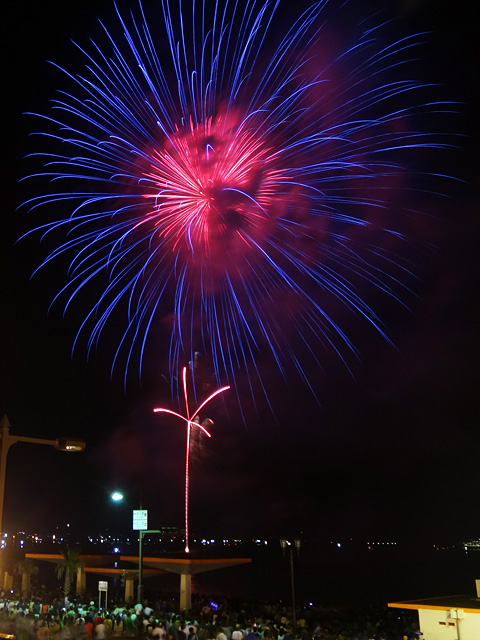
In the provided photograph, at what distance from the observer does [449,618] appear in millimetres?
15539

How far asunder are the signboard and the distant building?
1017 centimetres

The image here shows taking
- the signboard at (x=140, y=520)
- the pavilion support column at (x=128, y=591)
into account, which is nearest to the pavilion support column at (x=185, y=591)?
the pavilion support column at (x=128, y=591)

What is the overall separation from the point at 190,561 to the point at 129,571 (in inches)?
228

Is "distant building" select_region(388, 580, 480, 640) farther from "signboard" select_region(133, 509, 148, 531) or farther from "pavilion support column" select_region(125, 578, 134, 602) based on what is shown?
"pavilion support column" select_region(125, 578, 134, 602)

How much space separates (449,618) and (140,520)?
38.9 ft

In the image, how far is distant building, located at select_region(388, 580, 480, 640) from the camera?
15039 mm

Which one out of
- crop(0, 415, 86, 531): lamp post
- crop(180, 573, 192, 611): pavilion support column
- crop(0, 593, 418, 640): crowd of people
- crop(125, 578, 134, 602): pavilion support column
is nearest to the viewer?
crop(0, 415, 86, 531): lamp post

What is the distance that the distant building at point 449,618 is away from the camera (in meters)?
15.0

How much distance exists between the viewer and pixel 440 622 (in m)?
16.1

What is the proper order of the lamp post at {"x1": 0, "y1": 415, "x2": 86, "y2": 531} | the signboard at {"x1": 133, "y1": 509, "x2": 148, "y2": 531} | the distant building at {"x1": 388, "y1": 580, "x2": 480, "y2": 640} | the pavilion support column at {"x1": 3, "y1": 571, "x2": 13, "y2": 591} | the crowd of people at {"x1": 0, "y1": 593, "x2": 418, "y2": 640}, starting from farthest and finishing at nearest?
the pavilion support column at {"x1": 3, "y1": 571, "x2": 13, "y2": 591} → the signboard at {"x1": 133, "y1": 509, "x2": 148, "y2": 531} → the crowd of people at {"x1": 0, "y1": 593, "x2": 418, "y2": 640} → the distant building at {"x1": 388, "y1": 580, "x2": 480, "y2": 640} → the lamp post at {"x1": 0, "y1": 415, "x2": 86, "y2": 531}

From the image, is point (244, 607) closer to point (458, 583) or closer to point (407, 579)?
point (458, 583)

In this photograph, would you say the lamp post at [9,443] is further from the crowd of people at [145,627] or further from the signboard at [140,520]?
the signboard at [140,520]

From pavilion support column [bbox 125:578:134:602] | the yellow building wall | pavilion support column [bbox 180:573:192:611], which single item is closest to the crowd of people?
the yellow building wall

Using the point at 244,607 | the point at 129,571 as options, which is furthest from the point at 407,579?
the point at 129,571
